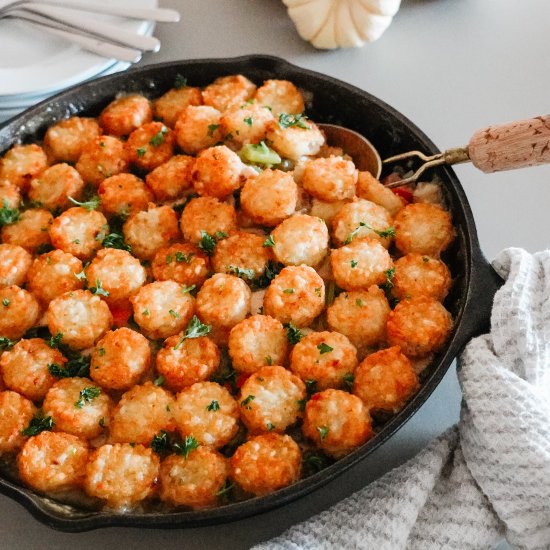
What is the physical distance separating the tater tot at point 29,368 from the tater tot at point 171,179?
48 cm

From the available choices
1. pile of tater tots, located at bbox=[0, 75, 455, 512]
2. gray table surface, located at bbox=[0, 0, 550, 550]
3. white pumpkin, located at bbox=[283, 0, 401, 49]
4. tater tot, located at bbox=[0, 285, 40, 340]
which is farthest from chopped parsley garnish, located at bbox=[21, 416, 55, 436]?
white pumpkin, located at bbox=[283, 0, 401, 49]

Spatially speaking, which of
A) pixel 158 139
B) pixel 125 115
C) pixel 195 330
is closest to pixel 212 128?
pixel 158 139

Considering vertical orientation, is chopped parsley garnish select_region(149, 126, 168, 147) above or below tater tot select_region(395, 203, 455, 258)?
above

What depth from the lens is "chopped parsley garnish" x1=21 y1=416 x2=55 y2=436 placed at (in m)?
1.54

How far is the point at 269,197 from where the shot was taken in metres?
1.75

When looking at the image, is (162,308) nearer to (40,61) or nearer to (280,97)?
(280,97)

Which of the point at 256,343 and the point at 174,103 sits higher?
the point at 174,103

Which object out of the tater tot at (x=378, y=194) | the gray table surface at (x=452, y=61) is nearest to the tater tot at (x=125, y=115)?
the gray table surface at (x=452, y=61)

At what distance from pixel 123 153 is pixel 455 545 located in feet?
3.94

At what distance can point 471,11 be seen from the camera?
2576 millimetres

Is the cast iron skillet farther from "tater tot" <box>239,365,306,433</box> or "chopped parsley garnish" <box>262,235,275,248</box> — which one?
"chopped parsley garnish" <box>262,235,275,248</box>

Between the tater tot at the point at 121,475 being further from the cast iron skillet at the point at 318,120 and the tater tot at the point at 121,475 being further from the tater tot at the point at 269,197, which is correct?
the tater tot at the point at 269,197

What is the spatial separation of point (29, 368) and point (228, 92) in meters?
0.89

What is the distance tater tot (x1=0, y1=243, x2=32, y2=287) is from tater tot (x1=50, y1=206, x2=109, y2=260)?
0.08 meters
